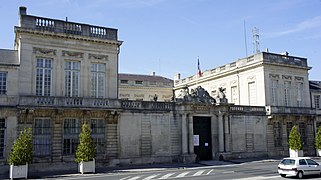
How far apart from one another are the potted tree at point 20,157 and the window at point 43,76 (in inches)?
191

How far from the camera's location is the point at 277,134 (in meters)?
37.9

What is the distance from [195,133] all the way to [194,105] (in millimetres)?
2754

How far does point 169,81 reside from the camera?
54562 millimetres

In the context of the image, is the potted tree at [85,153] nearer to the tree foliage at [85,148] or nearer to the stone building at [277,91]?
the tree foliage at [85,148]

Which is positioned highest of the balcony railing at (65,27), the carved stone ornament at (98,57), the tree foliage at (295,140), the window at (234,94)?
the balcony railing at (65,27)

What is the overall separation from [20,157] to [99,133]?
7189mm

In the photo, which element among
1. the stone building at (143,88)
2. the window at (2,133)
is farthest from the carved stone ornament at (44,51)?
the stone building at (143,88)

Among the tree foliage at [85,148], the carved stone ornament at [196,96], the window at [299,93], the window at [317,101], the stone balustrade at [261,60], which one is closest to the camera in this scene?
the tree foliage at [85,148]

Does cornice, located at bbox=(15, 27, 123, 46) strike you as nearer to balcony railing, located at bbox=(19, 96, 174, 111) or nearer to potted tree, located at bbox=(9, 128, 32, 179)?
balcony railing, located at bbox=(19, 96, 174, 111)

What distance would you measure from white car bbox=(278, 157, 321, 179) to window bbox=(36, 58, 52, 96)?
714 inches

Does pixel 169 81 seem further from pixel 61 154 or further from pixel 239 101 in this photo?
pixel 61 154

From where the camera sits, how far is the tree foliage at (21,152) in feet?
71.9

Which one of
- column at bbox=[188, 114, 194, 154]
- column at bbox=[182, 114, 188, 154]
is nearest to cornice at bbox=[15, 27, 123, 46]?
column at bbox=[182, 114, 188, 154]

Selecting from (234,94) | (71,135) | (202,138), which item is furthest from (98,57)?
(234,94)
